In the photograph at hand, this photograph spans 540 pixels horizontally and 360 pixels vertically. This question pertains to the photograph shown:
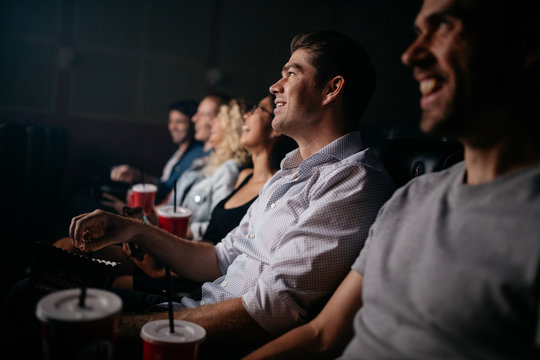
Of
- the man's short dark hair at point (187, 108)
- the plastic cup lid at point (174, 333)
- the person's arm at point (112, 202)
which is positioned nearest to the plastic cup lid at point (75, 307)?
the plastic cup lid at point (174, 333)

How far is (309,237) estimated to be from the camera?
44.8 inches

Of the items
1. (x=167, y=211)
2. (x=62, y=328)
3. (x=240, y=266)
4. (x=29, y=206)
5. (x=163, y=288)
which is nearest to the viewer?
Result: (x=62, y=328)

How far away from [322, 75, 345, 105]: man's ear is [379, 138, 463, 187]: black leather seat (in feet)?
0.82

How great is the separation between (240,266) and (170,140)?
4082 millimetres

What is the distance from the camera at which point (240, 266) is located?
1.39 m

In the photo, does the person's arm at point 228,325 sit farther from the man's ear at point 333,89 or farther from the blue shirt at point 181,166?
the blue shirt at point 181,166

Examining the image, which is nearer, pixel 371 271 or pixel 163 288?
pixel 371 271

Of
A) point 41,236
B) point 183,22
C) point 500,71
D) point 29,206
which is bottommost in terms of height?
point 41,236

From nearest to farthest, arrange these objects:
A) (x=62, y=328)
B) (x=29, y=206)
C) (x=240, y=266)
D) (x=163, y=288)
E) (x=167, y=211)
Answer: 1. (x=62, y=328)
2. (x=240, y=266)
3. (x=163, y=288)
4. (x=167, y=211)
5. (x=29, y=206)

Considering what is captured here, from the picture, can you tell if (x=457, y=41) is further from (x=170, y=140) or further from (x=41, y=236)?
(x=170, y=140)

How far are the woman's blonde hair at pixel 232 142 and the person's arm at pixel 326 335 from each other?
1.69 metres

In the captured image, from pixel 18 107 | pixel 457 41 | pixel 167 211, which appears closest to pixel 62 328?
pixel 457 41

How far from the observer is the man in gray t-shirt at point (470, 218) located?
66cm

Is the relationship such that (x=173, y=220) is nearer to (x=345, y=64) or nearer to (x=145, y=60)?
(x=345, y=64)
